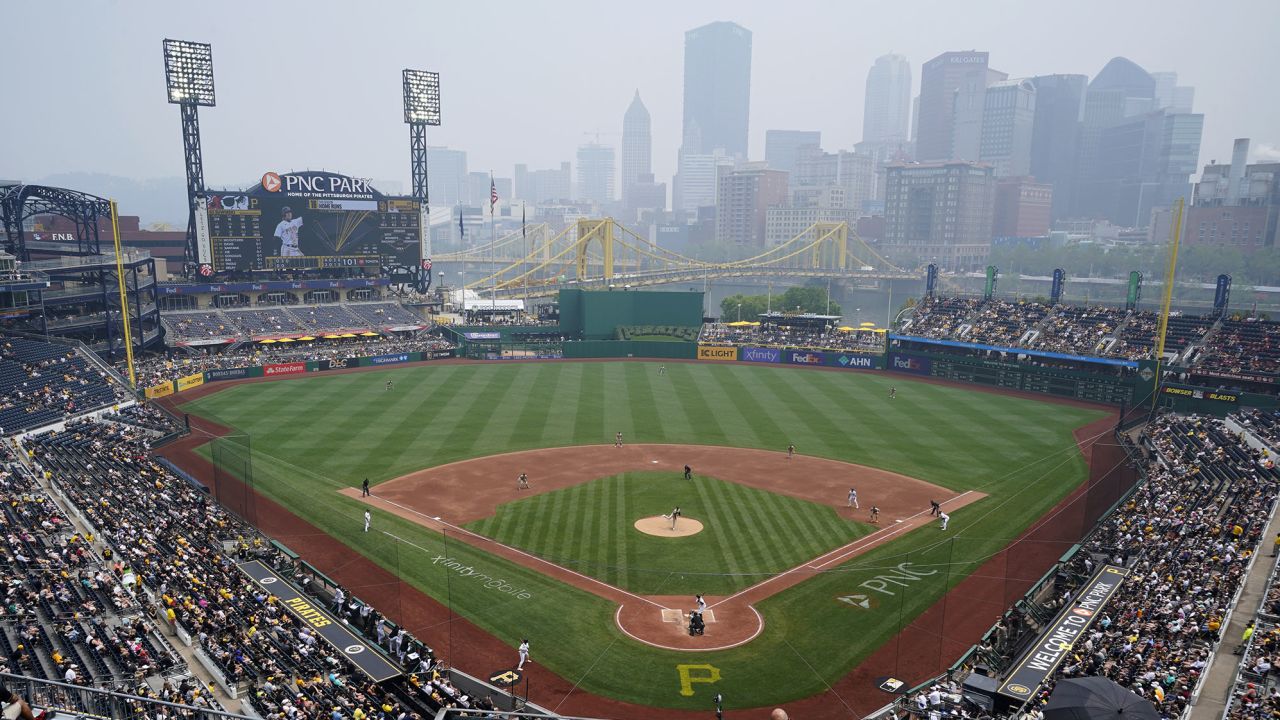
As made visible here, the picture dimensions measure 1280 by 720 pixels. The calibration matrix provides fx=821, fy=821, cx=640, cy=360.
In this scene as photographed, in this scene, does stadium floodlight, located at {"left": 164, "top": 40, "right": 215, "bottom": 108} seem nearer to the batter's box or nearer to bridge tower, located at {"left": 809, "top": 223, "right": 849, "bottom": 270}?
the batter's box

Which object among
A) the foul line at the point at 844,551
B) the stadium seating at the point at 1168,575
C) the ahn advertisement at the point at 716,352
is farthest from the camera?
the ahn advertisement at the point at 716,352

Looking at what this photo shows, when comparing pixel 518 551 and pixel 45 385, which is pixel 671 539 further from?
pixel 45 385

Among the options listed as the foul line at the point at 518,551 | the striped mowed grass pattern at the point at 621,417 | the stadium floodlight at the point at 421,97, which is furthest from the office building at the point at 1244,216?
the foul line at the point at 518,551

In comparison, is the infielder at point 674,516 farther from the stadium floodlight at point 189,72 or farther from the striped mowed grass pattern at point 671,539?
the stadium floodlight at point 189,72

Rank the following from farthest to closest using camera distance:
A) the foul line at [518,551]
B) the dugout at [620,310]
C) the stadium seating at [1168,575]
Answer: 1. the dugout at [620,310]
2. the foul line at [518,551]
3. the stadium seating at [1168,575]

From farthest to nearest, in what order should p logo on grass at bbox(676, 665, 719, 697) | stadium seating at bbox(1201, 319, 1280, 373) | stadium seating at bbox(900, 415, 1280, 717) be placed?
stadium seating at bbox(1201, 319, 1280, 373) → p logo on grass at bbox(676, 665, 719, 697) → stadium seating at bbox(900, 415, 1280, 717)

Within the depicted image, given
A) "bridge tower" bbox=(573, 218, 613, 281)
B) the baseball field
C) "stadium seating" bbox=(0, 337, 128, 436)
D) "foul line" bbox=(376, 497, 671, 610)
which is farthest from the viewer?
"bridge tower" bbox=(573, 218, 613, 281)

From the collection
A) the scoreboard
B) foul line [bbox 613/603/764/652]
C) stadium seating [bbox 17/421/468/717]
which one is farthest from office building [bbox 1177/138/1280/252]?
stadium seating [bbox 17/421/468/717]
